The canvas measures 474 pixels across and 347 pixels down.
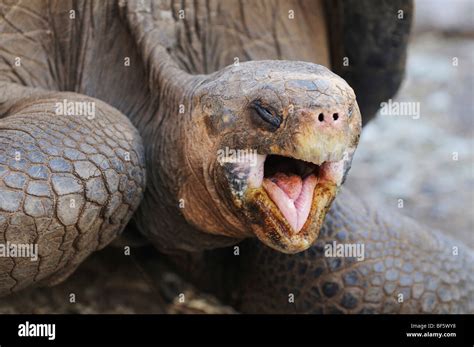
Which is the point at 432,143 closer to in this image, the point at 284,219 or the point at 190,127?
the point at 190,127

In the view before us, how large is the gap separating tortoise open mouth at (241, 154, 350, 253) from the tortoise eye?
10 cm

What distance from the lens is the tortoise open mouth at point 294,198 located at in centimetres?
256

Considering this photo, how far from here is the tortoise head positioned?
246 cm

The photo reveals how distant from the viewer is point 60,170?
2713 mm

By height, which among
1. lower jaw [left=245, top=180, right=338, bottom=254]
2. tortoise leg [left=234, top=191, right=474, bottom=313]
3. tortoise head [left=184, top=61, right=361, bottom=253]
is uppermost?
tortoise head [left=184, top=61, right=361, bottom=253]

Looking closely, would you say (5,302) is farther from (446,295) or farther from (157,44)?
(446,295)

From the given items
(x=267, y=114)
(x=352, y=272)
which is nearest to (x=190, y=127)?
(x=267, y=114)

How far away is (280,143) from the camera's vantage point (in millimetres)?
→ 2498

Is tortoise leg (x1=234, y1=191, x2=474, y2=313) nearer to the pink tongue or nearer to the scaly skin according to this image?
the scaly skin

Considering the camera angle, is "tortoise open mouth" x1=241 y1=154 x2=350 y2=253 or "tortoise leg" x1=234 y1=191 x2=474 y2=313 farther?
"tortoise leg" x1=234 y1=191 x2=474 y2=313

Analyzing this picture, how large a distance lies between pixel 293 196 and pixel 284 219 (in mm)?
64

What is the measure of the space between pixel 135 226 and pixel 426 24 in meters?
5.05

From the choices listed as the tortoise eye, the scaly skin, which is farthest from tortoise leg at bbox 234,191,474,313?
the tortoise eye
